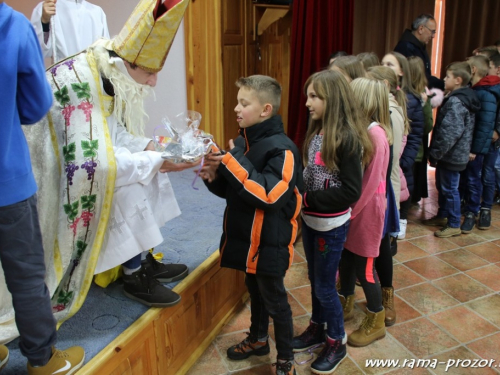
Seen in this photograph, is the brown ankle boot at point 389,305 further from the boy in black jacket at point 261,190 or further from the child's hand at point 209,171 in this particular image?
the child's hand at point 209,171

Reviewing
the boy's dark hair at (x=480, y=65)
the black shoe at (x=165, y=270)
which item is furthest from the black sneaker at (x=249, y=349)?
the boy's dark hair at (x=480, y=65)

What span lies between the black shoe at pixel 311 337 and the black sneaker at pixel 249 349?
152 mm

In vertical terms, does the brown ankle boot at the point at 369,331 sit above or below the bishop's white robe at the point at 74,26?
below

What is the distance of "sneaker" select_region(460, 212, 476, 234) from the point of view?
136 inches

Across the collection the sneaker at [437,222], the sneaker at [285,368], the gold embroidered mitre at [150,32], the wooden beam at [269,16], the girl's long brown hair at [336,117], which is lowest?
the sneaker at [437,222]

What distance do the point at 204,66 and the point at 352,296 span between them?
2113 mm

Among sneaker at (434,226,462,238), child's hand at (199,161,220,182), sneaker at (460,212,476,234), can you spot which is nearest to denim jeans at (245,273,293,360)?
child's hand at (199,161,220,182)

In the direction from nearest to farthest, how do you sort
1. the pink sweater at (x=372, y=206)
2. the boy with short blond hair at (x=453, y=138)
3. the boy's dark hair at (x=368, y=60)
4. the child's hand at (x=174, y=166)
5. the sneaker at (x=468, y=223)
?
the child's hand at (x=174, y=166), the pink sweater at (x=372, y=206), the boy's dark hair at (x=368, y=60), the boy with short blond hair at (x=453, y=138), the sneaker at (x=468, y=223)

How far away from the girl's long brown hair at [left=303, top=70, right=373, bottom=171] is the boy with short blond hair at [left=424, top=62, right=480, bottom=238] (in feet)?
5.57

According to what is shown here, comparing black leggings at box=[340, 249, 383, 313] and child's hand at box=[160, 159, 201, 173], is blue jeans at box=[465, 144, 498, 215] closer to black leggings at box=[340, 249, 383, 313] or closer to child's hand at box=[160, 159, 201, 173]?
black leggings at box=[340, 249, 383, 313]

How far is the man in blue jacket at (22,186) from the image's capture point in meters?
1.16

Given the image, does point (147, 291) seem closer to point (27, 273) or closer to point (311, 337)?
point (27, 273)

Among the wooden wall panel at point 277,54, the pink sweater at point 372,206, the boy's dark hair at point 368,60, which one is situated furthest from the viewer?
the wooden wall panel at point 277,54

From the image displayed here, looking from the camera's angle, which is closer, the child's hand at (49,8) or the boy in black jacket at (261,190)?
the boy in black jacket at (261,190)
